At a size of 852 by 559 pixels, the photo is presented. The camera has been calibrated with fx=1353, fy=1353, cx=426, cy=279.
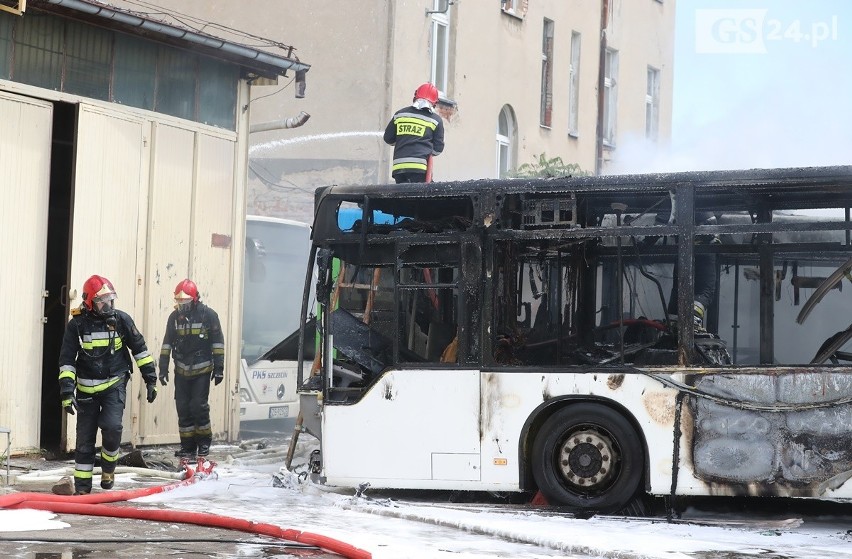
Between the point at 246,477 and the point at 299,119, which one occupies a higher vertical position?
the point at 299,119

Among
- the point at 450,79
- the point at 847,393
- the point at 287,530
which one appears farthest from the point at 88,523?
the point at 450,79

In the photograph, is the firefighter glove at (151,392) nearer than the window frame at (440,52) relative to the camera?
Yes

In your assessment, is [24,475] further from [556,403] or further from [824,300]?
[824,300]

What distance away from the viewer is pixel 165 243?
14977 mm

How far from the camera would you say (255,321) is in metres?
17.8

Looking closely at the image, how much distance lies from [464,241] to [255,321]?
7.46 m

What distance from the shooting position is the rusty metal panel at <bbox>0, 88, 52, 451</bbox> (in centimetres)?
1332

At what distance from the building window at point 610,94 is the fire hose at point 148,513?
69.5 feet

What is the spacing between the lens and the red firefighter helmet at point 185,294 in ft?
Result: 46.2

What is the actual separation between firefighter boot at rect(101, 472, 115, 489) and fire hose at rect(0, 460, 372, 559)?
500 mm

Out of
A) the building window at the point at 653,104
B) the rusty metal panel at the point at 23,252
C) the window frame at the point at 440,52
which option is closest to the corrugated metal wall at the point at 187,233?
the rusty metal panel at the point at 23,252

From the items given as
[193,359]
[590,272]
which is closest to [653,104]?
[193,359]

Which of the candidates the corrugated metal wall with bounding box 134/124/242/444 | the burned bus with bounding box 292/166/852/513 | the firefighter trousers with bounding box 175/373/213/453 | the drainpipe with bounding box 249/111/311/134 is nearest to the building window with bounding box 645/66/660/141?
the drainpipe with bounding box 249/111/311/134

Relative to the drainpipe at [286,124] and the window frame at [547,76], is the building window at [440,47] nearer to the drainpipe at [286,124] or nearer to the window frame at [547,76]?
the window frame at [547,76]
